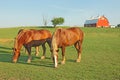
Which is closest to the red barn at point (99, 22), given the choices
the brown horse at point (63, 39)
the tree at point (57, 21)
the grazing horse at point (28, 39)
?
the tree at point (57, 21)

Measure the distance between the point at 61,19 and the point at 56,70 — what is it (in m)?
87.1

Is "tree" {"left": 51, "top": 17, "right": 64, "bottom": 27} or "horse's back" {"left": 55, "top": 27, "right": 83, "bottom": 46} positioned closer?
"horse's back" {"left": 55, "top": 27, "right": 83, "bottom": 46}

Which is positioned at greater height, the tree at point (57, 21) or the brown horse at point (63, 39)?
the tree at point (57, 21)

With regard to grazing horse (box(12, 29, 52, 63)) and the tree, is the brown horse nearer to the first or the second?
grazing horse (box(12, 29, 52, 63))

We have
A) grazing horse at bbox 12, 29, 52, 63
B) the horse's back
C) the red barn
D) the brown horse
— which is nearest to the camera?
the brown horse

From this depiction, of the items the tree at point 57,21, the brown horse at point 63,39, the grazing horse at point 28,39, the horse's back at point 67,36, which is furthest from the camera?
the tree at point 57,21

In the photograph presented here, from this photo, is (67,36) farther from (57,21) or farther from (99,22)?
(99,22)

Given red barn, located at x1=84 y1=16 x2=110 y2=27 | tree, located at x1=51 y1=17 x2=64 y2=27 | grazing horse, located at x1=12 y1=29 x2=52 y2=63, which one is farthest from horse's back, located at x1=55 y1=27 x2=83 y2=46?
red barn, located at x1=84 y1=16 x2=110 y2=27

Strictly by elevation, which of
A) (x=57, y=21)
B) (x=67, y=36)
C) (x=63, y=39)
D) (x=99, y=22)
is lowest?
(x=63, y=39)

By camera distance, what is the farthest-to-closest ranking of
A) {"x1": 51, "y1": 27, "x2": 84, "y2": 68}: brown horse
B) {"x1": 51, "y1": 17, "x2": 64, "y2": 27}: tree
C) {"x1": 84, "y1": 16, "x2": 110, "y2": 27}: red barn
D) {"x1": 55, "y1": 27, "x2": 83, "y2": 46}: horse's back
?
1. {"x1": 84, "y1": 16, "x2": 110, "y2": 27}: red barn
2. {"x1": 51, "y1": 17, "x2": 64, "y2": 27}: tree
3. {"x1": 55, "y1": 27, "x2": 83, "y2": 46}: horse's back
4. {"x1": 51, "y1": 27, "x2": 84, "y2": 68}: brown horse

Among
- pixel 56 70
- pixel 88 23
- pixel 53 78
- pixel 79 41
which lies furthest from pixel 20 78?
pixel 88 23

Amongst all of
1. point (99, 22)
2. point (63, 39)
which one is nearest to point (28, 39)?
point (63, 39)

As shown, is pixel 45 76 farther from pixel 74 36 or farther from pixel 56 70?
pixel 74 36

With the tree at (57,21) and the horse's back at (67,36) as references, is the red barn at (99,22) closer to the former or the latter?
the tree at (57,21)
